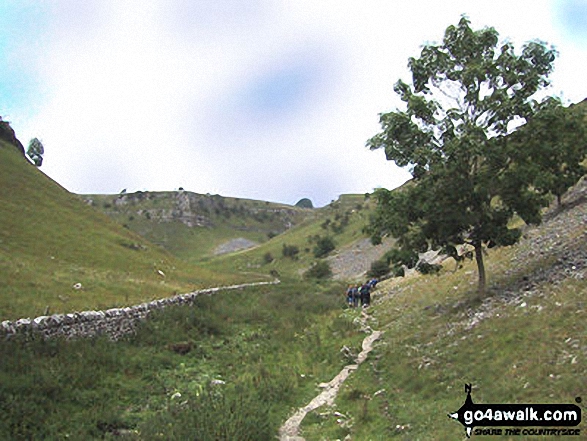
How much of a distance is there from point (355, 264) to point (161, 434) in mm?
85724

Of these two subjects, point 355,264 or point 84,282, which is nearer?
point 84,282

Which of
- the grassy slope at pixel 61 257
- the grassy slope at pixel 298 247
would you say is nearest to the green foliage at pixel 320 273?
the grassy slope at pixel 298 247

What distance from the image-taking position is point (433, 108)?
20906 millimetres

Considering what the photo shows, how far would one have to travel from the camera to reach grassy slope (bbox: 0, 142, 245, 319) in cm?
2658

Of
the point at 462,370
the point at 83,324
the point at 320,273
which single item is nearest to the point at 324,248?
the point at 320,273

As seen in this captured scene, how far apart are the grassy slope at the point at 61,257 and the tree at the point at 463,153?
18092 mm

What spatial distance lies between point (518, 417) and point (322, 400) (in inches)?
292

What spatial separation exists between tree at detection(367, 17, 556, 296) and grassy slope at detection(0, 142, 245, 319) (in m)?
18.1

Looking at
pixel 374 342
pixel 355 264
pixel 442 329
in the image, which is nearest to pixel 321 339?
pixel 374 342

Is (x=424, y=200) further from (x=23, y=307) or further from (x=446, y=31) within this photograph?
(x=23, y=307)

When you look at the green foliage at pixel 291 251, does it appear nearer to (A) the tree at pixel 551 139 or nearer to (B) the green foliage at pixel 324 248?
(B) the green foliage at pixel 324 248

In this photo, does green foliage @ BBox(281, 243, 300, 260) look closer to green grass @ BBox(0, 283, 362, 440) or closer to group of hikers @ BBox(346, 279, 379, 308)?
group of hikers @ BBox(346, 279, 379, 308)

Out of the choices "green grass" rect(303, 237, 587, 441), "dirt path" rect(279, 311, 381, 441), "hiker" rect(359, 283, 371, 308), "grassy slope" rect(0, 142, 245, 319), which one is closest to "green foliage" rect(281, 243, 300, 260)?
"grassy slope" rect(0, 142, 245, 319)

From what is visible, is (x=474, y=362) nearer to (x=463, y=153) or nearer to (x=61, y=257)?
(x=463, y=153)
